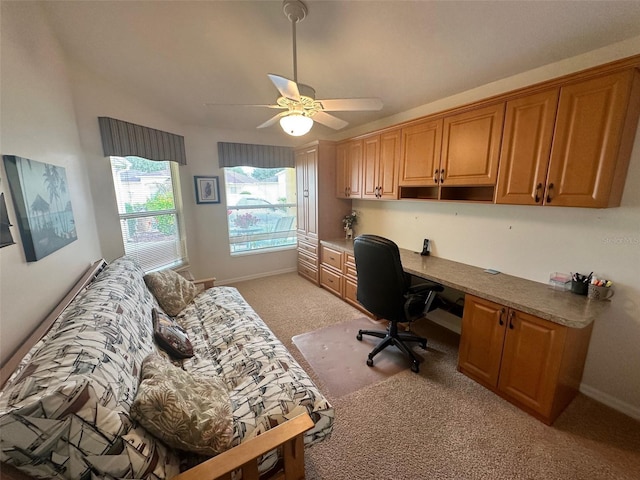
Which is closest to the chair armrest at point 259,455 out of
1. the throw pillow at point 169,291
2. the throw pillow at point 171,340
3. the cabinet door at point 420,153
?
the throw pillow at point 171,340

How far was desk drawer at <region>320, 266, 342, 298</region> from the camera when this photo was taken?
3.54 m

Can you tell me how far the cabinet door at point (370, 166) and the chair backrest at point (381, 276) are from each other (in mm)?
1183

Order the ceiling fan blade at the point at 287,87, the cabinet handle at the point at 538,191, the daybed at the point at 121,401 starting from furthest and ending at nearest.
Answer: the cabinet handle at the point at 538,191
the ceiling fan blade at the point at 287,87
the daybed at the point at 121,401

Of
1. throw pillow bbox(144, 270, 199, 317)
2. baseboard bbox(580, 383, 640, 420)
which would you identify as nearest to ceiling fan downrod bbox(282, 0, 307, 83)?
throw pillow bbox(144, 270, 199, 317)

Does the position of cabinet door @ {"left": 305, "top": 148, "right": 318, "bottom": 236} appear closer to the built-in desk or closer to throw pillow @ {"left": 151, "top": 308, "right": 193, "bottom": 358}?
the built-in desk

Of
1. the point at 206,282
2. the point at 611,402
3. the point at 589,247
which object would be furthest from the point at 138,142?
the point at 611,402

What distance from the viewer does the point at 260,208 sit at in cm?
438

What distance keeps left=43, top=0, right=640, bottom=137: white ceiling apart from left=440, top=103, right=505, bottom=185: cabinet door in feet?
1.26

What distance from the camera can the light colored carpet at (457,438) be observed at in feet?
4.67

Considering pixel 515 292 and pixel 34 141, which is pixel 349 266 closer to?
pixel 515 292

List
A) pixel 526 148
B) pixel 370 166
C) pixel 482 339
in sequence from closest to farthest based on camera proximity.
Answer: pixel 526 148
pixel 482 339
pixel 370 166

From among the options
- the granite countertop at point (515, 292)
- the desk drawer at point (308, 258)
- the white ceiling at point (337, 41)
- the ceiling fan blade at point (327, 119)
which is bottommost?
the desk drawer at point (308, 258)

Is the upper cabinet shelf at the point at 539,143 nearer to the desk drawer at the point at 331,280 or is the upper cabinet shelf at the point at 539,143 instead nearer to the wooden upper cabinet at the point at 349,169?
the wooden upper cabinet at the point at 349,169

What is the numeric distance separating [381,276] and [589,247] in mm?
1447
